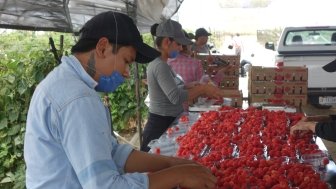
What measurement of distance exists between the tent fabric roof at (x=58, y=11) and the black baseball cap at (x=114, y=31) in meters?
1.24

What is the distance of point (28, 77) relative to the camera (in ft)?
16.2

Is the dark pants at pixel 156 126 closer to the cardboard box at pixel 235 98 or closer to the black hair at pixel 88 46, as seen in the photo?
the cardboard box at pixel 235 98

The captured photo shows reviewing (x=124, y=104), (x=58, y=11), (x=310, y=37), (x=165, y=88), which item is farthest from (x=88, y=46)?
(x=310, y=37)

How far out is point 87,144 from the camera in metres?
1.63

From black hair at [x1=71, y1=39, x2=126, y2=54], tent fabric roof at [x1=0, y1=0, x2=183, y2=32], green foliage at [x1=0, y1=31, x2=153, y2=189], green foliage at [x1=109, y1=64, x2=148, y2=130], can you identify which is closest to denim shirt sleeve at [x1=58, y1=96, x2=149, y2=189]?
black hair at [x1=71, y1=39, x2=126, y2=54]

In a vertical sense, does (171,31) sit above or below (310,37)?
above

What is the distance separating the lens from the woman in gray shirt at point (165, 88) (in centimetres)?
444

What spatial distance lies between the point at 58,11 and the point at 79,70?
176 cm

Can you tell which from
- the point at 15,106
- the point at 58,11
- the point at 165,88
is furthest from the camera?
the point at 15,106

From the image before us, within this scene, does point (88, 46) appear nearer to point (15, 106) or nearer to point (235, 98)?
point (15, 106)

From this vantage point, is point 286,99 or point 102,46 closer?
point 102,46

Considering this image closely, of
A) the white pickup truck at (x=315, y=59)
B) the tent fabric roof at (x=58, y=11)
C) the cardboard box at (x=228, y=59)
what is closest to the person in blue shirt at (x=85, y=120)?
the tent fabric roof at (x=58, y=11)

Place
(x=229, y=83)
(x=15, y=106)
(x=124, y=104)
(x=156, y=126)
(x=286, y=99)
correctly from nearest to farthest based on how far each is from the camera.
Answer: (x=156, y=126) < (x=15, y=106) < (x=286, y=99) < (x=229, y=83) < (x=124, y=104)

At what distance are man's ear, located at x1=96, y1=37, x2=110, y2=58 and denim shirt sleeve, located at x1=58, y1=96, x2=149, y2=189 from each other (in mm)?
240
